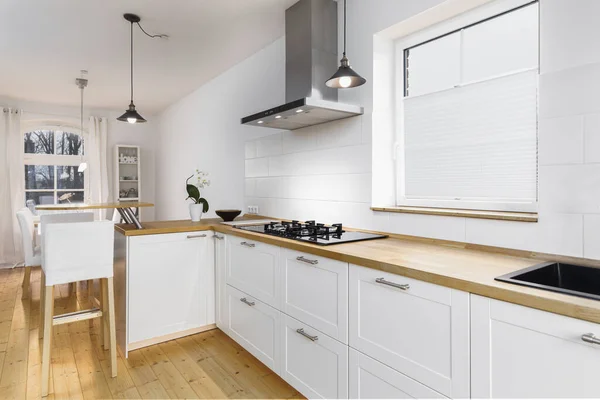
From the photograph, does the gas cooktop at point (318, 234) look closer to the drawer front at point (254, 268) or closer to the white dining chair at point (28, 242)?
the drawer front at point (254, 268)

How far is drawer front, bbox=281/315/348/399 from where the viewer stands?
1.64 metres

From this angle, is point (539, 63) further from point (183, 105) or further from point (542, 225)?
point (183, 105)

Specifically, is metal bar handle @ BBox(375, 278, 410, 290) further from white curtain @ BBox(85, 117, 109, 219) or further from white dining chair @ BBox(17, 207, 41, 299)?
white curtain @ BBox(85, 117, 109, 219)

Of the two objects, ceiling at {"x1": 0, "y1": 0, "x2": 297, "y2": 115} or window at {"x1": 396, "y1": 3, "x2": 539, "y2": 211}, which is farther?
ceiling at {"x1": 0, "y1": 0, "x2": 297, "y2": 115}

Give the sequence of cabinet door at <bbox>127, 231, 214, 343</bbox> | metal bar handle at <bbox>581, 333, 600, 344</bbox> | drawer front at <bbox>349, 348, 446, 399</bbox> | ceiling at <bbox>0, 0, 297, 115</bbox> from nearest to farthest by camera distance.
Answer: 1. metal bar handle at <bbox>581, 333, 600, 344</bbox>
2. drawer front at <bbox>349, 348, 446, 399</bbox>
3. cabinet door at <bbox>127, 231, 214, 343</bbox>
4. ceiling at <bbox>0, 0, 297, 115</bbox>

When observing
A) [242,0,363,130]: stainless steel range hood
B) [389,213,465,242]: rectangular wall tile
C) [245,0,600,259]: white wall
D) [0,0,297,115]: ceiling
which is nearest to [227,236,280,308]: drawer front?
[245,0,600,259]: white wall

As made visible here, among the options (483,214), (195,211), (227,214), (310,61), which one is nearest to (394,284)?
(483,214)

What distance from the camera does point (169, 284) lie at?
2561 mm

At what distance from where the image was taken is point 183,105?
17.3 ft

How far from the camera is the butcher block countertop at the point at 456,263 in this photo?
95 centimetres

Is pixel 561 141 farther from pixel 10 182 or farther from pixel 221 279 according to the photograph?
pixel 10 182

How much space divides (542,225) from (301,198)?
1.71 meters

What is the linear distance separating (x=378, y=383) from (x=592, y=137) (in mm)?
1280

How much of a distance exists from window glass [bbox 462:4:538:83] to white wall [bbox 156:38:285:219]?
1.61 m
